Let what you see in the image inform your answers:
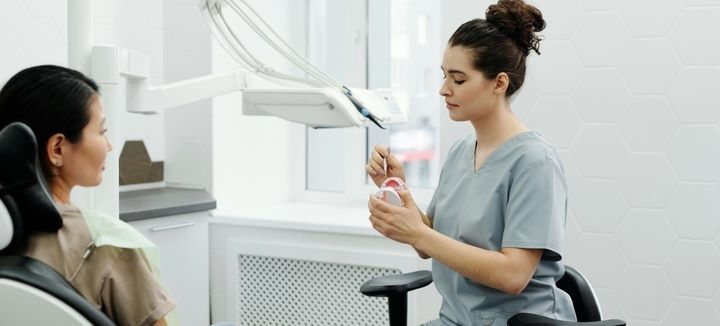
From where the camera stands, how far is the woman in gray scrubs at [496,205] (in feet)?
5.78

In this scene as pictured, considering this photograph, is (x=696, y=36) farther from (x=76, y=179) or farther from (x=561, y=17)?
(x=76, y=179)

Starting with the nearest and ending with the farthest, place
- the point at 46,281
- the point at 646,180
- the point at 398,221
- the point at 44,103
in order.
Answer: the point at 46,281 → the point at 44,103 → the point at 398,221 → the point at 646,180

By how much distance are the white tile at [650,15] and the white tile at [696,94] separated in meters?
0.14

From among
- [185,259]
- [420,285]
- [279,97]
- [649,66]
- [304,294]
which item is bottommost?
[304,294]

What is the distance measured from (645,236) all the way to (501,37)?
3.19 ft

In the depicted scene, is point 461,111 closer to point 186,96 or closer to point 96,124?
point 186,96

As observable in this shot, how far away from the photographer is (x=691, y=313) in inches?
95.8

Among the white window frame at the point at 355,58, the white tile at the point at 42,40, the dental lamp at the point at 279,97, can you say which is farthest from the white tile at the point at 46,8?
the white window frame at the point at 355,58

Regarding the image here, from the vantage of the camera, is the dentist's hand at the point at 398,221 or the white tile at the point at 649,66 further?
the white tile at the point at 649,66

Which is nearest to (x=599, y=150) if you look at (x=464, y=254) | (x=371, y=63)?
(x=464, y=254)

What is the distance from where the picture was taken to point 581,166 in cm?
255

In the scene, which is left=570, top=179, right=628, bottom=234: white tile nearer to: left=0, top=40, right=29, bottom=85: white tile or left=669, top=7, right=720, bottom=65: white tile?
left=669, top=7, right=720, bottom=65: white tile

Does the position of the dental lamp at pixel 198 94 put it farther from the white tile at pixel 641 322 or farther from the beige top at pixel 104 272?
the white tile at pixel 641 322

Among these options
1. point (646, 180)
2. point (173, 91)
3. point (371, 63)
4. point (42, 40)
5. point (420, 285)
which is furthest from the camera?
point (371, 63)
